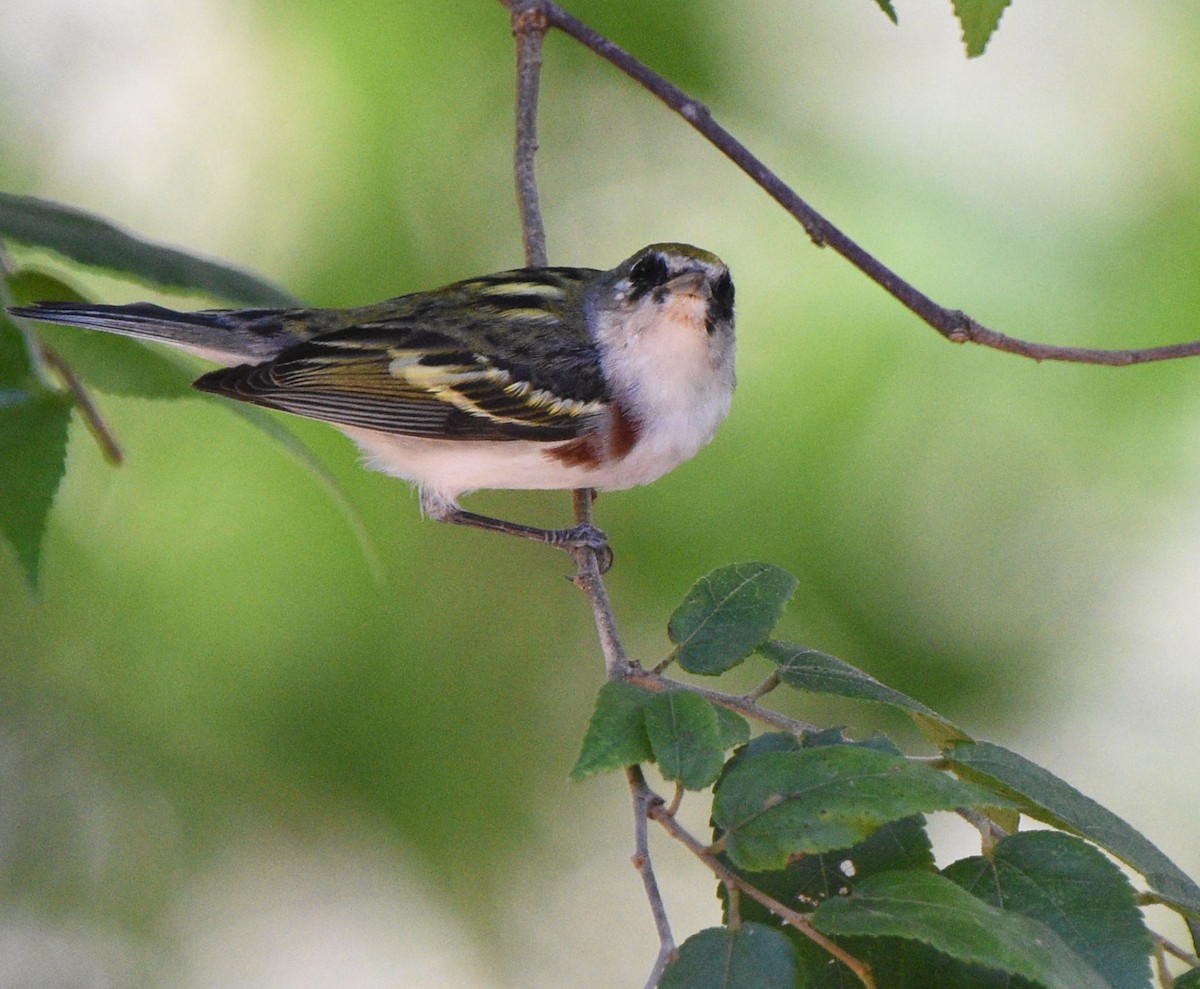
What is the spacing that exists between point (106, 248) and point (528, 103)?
925mm

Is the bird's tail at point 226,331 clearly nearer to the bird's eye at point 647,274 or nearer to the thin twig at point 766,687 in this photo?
the bird's eye at point 647,274

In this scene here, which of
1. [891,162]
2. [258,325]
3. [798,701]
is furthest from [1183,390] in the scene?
[258,325]

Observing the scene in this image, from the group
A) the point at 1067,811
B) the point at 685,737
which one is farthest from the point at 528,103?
the point at 1067,811

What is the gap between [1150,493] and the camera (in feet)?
10.2

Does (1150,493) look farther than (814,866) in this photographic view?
Yes

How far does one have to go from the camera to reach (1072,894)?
1227mm

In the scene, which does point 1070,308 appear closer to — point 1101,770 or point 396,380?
Answer: point 1101,770

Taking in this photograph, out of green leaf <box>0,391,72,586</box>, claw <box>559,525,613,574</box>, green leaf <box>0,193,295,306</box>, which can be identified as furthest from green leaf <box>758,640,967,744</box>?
green leaf <box>0,193,295,306</box>

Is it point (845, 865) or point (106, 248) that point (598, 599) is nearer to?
point (845, 865)

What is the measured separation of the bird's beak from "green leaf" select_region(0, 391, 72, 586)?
4.03 ft

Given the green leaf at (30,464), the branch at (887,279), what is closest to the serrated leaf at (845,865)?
the branch at (887,279)

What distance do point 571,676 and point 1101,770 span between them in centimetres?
139

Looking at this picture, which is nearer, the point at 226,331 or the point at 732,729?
the point at 732,729

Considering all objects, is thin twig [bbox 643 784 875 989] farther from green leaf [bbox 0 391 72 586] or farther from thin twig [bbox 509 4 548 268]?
thin twig [bbox 509 4 548 268]
